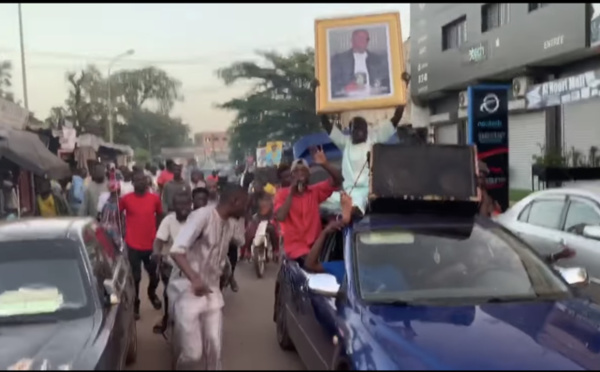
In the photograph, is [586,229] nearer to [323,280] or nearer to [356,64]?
[356,64]

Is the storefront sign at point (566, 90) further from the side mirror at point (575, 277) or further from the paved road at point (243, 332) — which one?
the side mirror at point (575, 277)

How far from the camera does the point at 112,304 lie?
192 inches

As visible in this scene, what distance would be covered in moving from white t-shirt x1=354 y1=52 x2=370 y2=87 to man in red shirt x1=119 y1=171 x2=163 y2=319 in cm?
321

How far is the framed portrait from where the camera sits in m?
5.73

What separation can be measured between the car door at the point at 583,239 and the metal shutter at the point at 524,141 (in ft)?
43.1

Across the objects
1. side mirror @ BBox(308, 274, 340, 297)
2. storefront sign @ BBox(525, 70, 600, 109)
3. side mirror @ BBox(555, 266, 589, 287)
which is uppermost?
storefront sign @ BBox(525, 70, 600, 109)

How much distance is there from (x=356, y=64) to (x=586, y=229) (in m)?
2.60

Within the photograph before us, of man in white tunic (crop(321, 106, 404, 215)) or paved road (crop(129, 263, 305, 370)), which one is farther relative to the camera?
man in white tunic (crop(321, 106, 404, 215))

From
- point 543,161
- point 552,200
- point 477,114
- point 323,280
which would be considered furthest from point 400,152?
point 543,161

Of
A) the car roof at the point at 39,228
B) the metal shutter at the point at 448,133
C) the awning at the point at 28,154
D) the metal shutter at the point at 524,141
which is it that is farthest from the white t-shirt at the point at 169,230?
the metal shutter at the point at 524,141

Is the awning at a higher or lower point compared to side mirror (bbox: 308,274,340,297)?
higher

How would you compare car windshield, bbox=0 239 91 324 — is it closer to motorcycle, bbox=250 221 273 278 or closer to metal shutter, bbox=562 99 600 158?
A: motorcycle, bbox=250 221 273 278

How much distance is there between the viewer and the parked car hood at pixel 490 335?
3314 millimetres

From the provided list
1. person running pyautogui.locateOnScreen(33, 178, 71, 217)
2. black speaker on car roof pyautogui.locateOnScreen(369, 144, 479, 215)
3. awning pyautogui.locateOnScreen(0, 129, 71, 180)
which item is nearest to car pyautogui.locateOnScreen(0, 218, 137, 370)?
black speaker on car roof pyautogui.locateOnScreen(369, 144, 479, 215)
